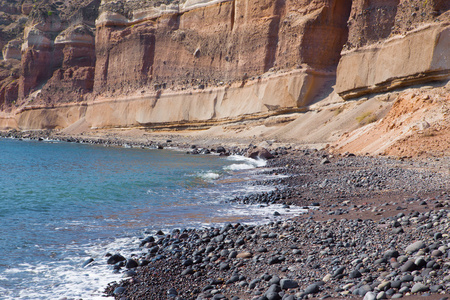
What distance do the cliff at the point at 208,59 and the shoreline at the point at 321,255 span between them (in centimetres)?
1786

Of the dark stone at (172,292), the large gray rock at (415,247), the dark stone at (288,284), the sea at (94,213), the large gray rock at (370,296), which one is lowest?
the sea at (94,213)

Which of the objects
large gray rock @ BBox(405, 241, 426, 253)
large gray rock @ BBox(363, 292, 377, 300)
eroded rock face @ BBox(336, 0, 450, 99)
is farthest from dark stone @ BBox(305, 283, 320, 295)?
eroded rock face @ BBox(336, 0, 450, 99)

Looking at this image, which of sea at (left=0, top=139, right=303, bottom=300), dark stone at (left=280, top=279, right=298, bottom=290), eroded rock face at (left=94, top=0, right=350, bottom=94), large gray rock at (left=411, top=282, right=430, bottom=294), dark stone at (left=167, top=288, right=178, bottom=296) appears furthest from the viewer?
eroded rock face at (left=94, top=0, right=350, bottom=94)

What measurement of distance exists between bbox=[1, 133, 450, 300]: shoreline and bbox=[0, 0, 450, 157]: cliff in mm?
17857

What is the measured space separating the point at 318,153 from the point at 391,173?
9428mm

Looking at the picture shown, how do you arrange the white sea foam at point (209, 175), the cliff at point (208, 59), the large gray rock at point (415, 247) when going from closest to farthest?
1. the large gray rock at point (415, 247)
2. the white sea foam at point (209, 175)
3. the cliff at point (208, 59)

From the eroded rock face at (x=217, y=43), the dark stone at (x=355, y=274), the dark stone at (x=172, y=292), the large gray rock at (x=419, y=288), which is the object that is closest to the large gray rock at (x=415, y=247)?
the dark stone at (x=355, y=274)

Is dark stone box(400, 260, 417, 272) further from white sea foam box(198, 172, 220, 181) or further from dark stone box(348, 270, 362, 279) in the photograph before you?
white sea foam box(198, 172, 220, 181)

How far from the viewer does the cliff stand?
2698 cm

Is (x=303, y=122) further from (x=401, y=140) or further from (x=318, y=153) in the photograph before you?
(x=401, y=140)

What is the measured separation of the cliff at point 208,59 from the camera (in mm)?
26984

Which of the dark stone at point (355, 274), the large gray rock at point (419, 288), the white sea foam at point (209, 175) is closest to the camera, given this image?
the large gray rock at point (419, 288)

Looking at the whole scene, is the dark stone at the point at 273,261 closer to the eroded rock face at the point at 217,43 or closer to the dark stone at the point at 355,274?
the dark stone at the point at 355,274

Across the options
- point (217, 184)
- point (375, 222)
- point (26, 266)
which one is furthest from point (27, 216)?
point (375, 222)
